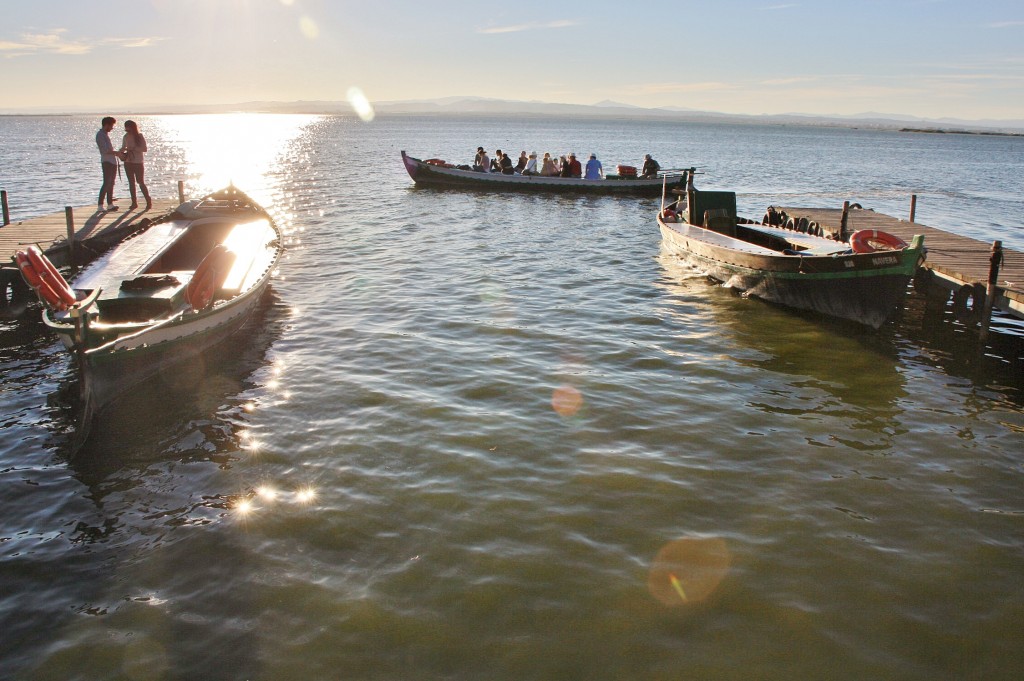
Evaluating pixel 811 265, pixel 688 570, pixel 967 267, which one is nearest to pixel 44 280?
pixel 688 570

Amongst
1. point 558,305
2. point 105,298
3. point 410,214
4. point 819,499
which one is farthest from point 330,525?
point 410,214

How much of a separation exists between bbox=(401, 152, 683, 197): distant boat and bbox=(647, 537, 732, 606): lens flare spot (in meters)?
32.6

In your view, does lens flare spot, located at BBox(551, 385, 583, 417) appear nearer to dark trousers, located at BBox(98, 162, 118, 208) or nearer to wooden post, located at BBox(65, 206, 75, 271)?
wooden post, located at BBox(65, 206, 75, 271)

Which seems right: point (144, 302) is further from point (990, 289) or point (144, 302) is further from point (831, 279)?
point (990, 289)

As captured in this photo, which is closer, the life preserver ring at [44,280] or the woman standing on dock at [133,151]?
the life preserver ring at [44,280]

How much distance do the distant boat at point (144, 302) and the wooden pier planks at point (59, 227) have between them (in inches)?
112

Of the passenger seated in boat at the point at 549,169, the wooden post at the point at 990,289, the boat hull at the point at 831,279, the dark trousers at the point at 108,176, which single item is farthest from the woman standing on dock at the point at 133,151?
the wooden post at the point at 990,289

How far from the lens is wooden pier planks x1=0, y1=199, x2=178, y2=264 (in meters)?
17.4

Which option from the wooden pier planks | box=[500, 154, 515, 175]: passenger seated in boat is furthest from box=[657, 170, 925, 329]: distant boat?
box=[500, 154, 515, 175]: passenger seated in boat

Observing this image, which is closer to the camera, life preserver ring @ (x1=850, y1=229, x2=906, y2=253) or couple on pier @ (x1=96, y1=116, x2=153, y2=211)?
life preserver ring @ (x1=850, y1=229, x2=906, y2=253)

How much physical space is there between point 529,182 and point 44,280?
2994 cm

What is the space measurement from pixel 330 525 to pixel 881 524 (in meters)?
6.07

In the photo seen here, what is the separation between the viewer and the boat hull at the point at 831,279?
13609 mm

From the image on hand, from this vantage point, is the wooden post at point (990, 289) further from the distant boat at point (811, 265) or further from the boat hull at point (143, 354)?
the boat hull at point (143, 354)
